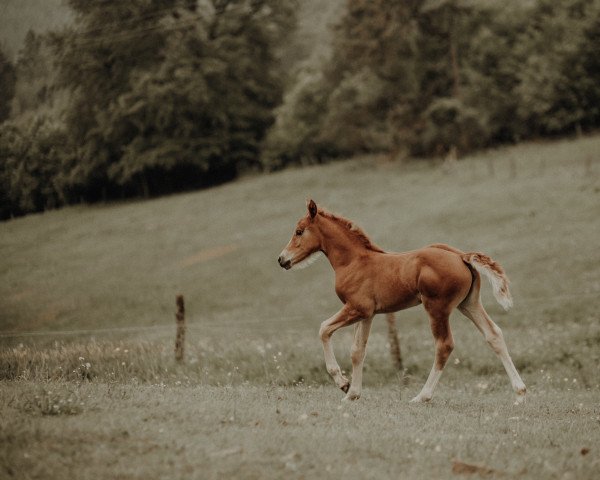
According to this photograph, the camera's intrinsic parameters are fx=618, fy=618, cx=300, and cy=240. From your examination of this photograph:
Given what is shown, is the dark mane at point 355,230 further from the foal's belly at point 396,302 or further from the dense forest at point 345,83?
the dense forest at point 345,83

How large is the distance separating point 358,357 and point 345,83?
46556mm

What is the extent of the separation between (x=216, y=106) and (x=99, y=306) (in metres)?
31.7

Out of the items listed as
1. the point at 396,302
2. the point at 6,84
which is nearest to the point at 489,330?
the point at 396,302

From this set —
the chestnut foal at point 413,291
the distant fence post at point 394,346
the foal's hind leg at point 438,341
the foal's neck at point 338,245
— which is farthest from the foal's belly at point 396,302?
the distant fence post at point 394,346

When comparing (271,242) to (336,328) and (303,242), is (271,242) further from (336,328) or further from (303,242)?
(336,328)

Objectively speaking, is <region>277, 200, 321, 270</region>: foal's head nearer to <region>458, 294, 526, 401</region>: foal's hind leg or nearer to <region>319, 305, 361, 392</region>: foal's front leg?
<region>319, 305, 361, 392</region>: foal's front leg

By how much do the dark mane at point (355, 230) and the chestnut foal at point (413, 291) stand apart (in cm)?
6

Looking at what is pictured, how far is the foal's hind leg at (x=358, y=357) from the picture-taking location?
8.50 meters

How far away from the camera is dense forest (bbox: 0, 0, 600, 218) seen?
43.5m

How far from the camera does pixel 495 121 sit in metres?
52.1

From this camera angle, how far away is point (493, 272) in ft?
27.5

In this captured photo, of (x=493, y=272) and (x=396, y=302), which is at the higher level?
(x=493, y=272)

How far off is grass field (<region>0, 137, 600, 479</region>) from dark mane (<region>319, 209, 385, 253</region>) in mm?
2175

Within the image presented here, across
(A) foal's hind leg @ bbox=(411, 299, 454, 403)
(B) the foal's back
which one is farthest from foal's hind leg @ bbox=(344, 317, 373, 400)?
(A) foal's hind leg @ bbox=(411, 299, 454, 403)
